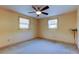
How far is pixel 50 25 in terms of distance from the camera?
1.18m

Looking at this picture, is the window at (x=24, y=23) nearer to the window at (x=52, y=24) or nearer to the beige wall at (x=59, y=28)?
the beige wall at (x=59, y=28)

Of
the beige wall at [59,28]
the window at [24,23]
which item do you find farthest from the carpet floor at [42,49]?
the window at [24,23]

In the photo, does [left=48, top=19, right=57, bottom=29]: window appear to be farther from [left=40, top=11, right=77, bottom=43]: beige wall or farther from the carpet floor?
the carpet floor

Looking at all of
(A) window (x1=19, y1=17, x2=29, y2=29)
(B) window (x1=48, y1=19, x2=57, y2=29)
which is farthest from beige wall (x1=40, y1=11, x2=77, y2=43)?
(A) window (x1=19, y1=17, x2=29, y2=29)

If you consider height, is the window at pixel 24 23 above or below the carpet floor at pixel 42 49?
above

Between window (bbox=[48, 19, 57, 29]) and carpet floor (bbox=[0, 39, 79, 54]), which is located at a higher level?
window (bbox=[48, 19, 57, 29])

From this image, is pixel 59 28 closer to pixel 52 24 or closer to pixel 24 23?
pixel 52 24

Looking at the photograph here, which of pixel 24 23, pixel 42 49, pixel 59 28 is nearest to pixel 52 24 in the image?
pixel 59 28

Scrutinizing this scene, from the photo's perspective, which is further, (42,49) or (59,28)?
(42,49)

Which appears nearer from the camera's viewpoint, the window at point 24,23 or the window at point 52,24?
the window at point 52,24
